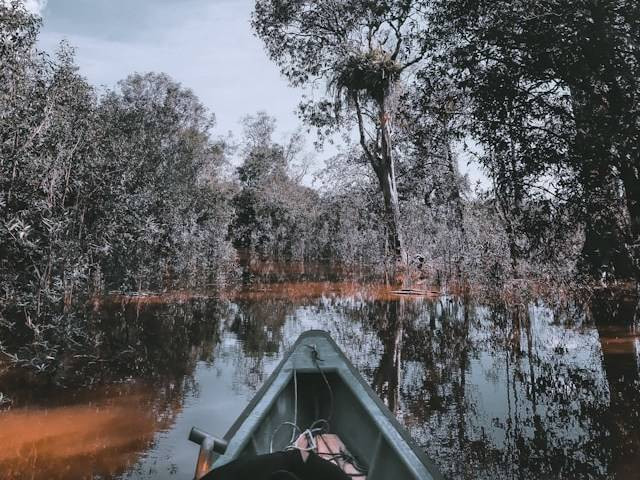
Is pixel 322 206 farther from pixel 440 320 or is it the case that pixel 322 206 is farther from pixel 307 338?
pixel 307 338

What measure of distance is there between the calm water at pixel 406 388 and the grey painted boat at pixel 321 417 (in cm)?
85

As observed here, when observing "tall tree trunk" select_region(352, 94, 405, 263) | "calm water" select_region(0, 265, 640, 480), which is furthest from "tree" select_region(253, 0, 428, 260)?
"calm water" select_region(0, 265, 640, 480)

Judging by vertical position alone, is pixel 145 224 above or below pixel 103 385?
above

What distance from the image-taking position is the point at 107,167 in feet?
27.0

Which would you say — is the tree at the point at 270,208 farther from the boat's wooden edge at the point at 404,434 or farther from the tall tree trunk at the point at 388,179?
the boat's wooden edge at the point at 404,434

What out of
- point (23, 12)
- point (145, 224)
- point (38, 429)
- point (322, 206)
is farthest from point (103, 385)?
point (322, 206)

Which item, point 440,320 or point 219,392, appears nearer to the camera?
point 219,392

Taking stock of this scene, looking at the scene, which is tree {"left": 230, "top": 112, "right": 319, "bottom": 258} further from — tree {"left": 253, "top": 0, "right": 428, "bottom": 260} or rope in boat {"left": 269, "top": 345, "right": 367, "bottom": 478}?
rope in boat {"left": 269, "top": 345, "right": 367, "bottom": 478}

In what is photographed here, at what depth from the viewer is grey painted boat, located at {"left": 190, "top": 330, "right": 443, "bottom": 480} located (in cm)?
271

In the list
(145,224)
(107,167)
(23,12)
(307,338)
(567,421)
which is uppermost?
(23,12)

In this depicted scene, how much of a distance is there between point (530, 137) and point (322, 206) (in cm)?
2460

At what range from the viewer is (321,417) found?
4.34 meters

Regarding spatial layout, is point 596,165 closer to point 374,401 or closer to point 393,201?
point 374,401

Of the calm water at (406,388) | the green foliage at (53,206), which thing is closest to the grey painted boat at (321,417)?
the calm water at (406,388)
